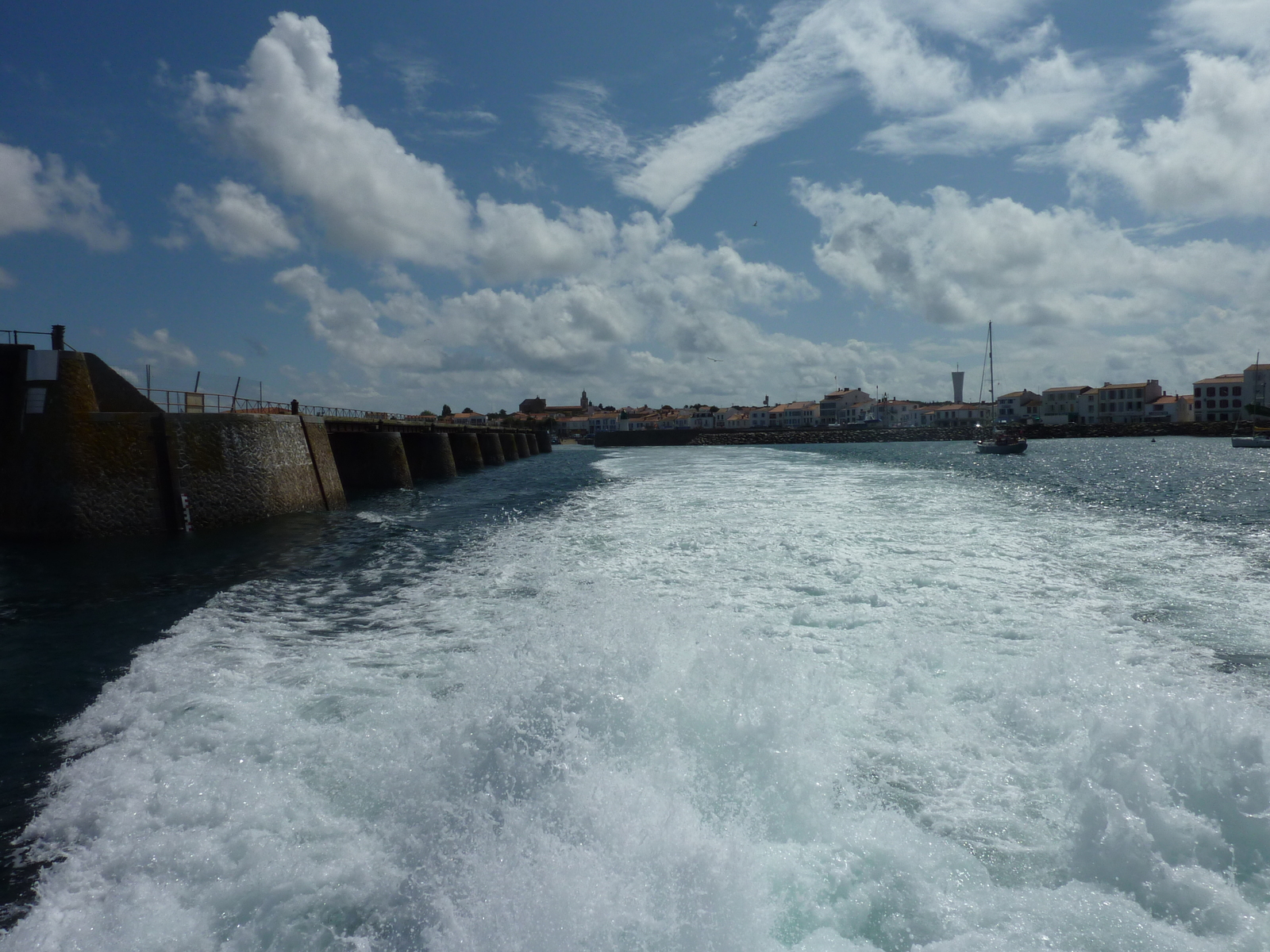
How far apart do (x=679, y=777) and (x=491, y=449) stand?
169 feet

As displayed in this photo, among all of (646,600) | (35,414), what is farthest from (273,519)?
(646,600)

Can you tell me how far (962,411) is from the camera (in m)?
136

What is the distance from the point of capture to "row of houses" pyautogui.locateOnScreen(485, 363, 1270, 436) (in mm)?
109125

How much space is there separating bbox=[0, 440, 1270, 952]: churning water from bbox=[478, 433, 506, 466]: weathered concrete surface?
146ft

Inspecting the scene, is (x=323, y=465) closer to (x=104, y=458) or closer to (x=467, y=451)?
(x=104, y=458)

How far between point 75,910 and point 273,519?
15970 mm

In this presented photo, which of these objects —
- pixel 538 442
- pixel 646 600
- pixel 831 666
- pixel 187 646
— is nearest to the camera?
pixel 831 666

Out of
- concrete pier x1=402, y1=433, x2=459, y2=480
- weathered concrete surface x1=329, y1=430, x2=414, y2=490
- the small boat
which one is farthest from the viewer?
the small boat

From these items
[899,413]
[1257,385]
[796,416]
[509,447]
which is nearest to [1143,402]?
[1257,385]

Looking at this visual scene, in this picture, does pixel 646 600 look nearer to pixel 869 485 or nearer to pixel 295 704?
pixel 295 704

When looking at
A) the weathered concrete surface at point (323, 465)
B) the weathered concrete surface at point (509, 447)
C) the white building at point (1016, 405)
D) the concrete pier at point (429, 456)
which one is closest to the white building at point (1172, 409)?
the white building at point (1016, 405)

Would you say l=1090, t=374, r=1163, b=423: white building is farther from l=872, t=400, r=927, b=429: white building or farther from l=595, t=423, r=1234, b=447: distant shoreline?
l=872, t=400, r=927, b=429: white building

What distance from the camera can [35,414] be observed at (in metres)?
14.9

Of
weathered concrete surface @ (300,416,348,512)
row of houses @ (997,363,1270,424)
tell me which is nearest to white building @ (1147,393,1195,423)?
row of houses @ (997,363,1270,424)
